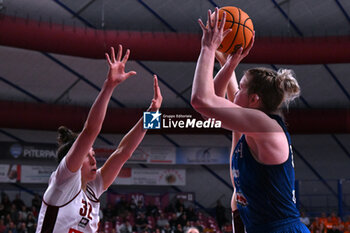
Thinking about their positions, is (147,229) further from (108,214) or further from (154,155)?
(154,155)

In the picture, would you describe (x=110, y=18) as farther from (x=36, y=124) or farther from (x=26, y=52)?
(x=36, y=124)

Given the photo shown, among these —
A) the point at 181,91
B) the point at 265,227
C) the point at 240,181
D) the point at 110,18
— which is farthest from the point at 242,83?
the point at 181,91

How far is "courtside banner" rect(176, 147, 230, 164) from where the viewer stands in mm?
19656

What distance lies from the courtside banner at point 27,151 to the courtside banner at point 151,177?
3169 mm

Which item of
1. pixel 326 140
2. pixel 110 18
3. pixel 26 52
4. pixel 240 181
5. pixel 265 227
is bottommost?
pixel 265 227

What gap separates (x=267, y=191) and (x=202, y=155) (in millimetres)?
17363

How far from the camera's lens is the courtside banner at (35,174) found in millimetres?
18469

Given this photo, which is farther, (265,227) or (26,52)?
(26,52)

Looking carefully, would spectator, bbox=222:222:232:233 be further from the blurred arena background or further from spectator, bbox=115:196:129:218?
spectator, bbox=115:196:129:218

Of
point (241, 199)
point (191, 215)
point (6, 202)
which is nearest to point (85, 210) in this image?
point (241, 199)

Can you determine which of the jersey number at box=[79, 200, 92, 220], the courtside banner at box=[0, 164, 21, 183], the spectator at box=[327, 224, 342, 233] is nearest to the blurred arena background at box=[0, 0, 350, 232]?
the courtside banner at box=[0, 164, 21, 183]

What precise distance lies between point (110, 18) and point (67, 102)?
13.7 feet

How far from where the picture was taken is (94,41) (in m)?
13.2

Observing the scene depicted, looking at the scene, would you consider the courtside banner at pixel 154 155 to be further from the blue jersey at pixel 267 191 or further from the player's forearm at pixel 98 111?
the blue jersey at pixel 267 191
